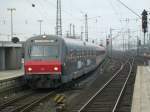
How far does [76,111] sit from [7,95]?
6834 millimetres

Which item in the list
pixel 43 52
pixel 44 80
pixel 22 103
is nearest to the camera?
pixel 22 103

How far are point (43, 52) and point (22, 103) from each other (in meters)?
4.81

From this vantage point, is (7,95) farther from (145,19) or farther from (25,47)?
(145,19)

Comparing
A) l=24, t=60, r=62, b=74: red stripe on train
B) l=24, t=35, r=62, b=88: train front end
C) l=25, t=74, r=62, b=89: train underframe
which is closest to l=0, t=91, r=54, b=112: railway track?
l=25, t=74, r=62, b=89: train underframe

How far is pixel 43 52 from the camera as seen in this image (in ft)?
77.2

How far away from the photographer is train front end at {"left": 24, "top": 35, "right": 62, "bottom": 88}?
23094mm

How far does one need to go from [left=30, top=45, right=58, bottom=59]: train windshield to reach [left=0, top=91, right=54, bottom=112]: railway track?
1962 millimetres

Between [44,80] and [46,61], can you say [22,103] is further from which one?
[46,61]

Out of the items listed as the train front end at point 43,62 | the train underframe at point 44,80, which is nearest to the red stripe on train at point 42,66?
the train front end at point 43,62

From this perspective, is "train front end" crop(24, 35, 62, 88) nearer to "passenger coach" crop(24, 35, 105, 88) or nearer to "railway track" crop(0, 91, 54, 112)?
"passenger coach" crop(24, 35, 105, 88)

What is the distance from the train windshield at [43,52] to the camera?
23.4 metres

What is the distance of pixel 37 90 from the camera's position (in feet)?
81.6

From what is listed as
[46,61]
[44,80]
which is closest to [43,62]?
[46,61]

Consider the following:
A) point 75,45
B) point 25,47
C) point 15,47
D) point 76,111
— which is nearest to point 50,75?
Result: point 25,47
